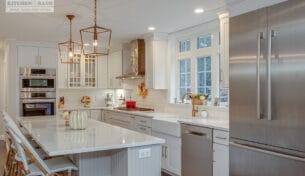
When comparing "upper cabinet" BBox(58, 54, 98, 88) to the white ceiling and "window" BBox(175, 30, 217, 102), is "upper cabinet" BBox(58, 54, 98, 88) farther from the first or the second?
"window" BBox(175, 30, 217, 102)

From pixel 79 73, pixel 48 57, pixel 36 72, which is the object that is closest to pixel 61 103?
pixel 79 73

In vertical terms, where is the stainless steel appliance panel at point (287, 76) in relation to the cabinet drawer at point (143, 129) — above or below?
above

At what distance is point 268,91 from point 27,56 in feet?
18.2

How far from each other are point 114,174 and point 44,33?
12.3 ft

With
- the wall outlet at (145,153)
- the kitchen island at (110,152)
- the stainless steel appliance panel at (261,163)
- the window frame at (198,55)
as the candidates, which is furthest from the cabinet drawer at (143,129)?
the wall outlet at (145,153)

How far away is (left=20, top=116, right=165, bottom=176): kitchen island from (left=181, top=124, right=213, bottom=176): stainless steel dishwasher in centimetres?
106

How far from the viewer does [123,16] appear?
4.32 m

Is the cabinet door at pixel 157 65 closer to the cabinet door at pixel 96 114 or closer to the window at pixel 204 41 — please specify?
the window at pixel 204 41

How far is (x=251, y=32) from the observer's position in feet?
9.19

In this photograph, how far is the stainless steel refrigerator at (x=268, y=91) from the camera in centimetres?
236

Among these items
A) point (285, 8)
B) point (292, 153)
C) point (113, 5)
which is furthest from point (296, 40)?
point (113, 5)

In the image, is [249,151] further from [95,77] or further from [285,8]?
[95,77]

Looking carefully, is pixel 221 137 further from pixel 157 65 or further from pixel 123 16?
pixel 157 65

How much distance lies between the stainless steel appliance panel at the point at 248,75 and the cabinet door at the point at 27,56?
4970 millimetres
